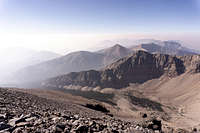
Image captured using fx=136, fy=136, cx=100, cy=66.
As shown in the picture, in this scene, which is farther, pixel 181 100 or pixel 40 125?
pixel 181 100

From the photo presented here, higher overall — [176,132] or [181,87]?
[176,132]

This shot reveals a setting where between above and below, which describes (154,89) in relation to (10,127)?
below

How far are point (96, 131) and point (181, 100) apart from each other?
13890 centimetres

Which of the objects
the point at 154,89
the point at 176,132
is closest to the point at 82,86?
the point at 154,89

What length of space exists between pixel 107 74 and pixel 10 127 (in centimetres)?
19466

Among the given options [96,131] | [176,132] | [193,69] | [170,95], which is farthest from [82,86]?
[96,131]

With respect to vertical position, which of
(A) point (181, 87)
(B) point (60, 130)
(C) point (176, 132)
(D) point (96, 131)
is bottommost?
(A) point (181, 87)

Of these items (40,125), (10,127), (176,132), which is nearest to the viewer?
(10,127)

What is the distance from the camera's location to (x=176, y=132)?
23.1m

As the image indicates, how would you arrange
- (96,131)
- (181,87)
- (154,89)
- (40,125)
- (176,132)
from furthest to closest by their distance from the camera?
(154,89)
(181,87)
(176,132)
(96,131)
(40,125)

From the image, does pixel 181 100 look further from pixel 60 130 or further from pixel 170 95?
pixel 60 130

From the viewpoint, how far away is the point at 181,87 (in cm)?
15650

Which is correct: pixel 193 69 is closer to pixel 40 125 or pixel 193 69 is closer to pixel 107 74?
pixel 107 74

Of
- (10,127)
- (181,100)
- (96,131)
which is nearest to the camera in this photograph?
(10,127)
